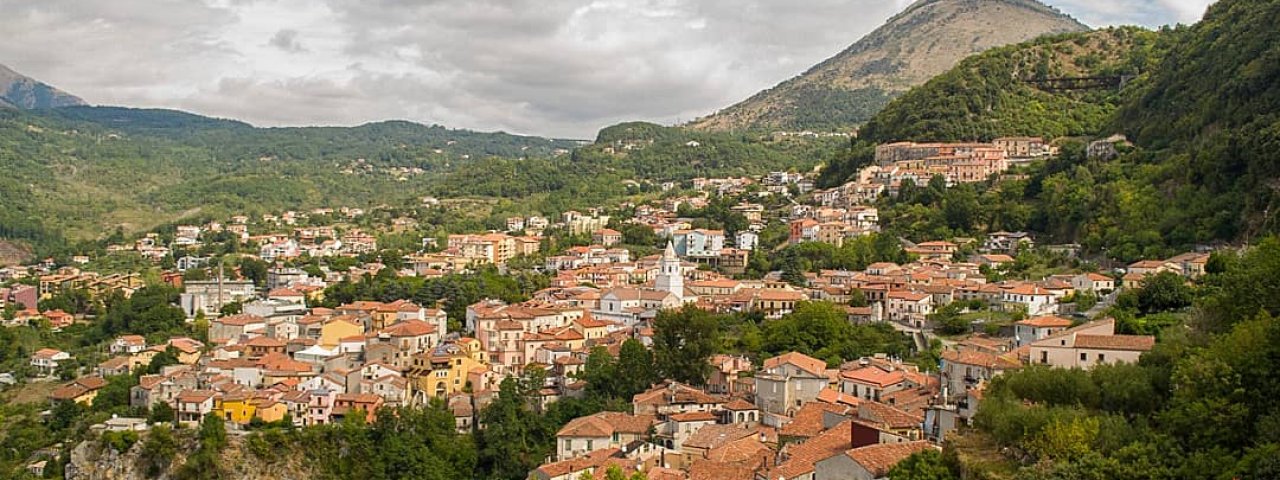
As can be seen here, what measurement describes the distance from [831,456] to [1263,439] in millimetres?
6157

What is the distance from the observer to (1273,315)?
51.7 feet

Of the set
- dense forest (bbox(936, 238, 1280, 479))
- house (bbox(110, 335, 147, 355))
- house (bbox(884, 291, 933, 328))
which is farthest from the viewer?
house (bbox(110, 335, 147, 355))

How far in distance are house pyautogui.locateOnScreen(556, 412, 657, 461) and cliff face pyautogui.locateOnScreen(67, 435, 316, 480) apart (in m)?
A: 7.95

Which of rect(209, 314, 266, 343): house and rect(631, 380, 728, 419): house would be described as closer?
rect(631, 380, 728, 419): house

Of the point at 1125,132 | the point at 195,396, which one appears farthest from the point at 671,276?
the point at 1125,132

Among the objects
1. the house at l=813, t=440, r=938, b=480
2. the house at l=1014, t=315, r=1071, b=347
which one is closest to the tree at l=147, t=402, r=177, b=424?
the house at l=813, t=440, r=938, b=480

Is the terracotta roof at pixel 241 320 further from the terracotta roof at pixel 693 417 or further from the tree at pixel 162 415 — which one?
the terracotta roof at pixel 693 417

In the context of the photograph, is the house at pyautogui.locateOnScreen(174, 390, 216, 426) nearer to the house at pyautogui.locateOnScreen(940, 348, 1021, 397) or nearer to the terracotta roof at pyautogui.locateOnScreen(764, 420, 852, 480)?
the terracotta roof at pyautogui.locateOnScreen(764, 420, 852, 480)

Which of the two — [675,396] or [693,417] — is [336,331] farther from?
[693,417]

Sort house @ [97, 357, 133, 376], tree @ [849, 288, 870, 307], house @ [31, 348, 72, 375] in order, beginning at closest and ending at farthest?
tree @ [849, 288, 870, 307], house @ [97, 357, 133, 376], house @ [31, 348, 72, 375]

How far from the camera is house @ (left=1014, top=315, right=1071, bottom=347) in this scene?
992 inches

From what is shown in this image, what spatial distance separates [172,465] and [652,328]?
1372 cm

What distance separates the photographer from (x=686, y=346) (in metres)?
29.0

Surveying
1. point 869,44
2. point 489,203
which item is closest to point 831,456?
point 489,203
